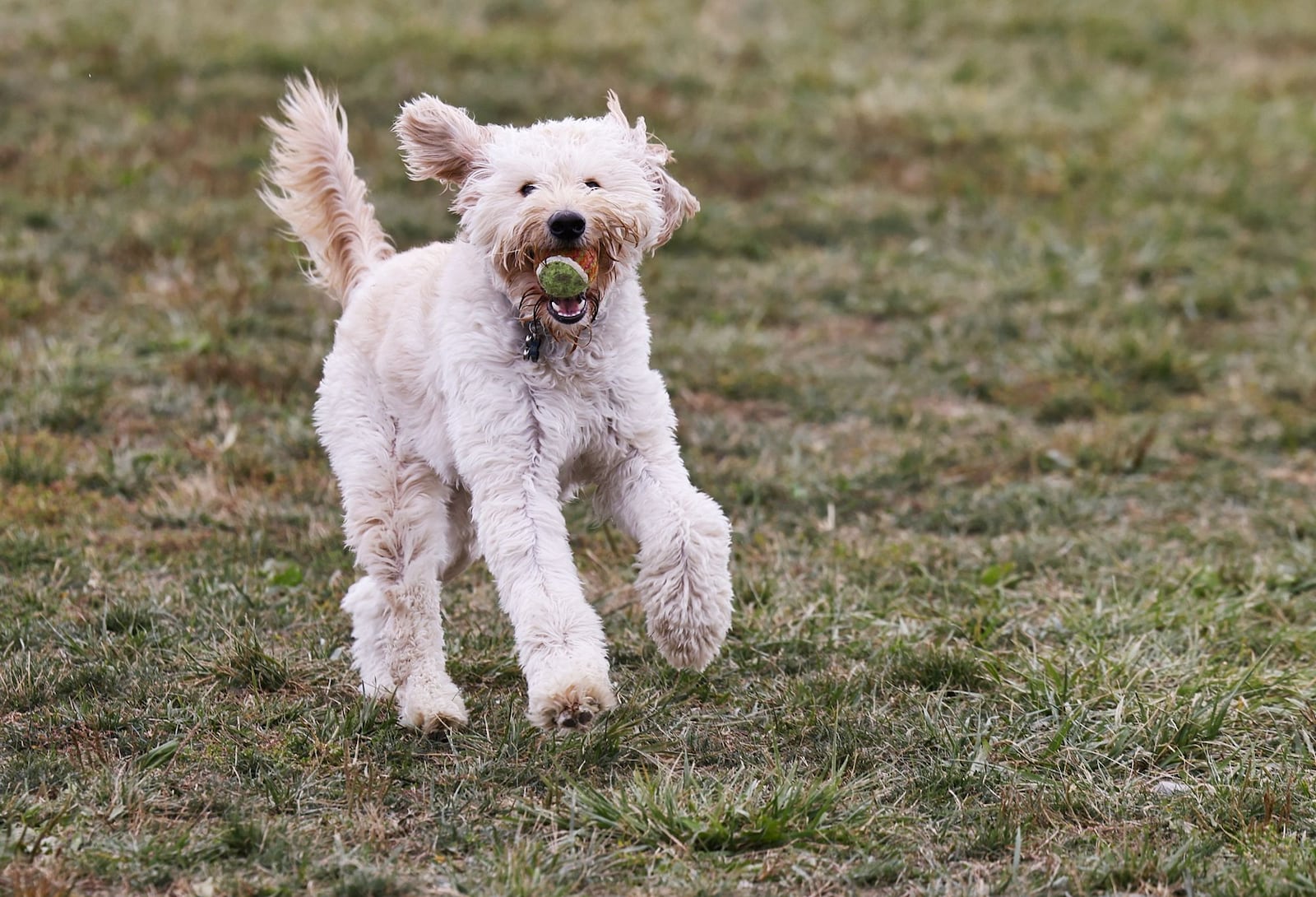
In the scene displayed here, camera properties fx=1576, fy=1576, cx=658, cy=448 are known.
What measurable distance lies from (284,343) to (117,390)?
1013mm

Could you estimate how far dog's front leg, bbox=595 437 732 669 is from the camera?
4223 millimetres

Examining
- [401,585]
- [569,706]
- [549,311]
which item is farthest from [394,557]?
[569,706]

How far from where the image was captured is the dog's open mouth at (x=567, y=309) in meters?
4.29

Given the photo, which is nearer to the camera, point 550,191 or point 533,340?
point 550,191

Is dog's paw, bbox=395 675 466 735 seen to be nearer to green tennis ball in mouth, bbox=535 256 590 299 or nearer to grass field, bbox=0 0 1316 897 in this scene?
grass field, bbox=0 0 1316 897

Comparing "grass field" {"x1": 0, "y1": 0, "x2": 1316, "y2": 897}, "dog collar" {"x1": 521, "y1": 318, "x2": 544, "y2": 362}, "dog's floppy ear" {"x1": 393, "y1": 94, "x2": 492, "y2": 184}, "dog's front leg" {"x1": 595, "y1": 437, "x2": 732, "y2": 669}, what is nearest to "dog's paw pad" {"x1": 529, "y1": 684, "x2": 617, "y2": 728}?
"grass field" {"x1": 0, "y1": 0, "x2": 1316, "y2": 897}

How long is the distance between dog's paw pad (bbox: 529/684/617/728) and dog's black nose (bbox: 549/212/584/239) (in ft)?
3.90

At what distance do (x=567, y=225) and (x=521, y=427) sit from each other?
60 cm

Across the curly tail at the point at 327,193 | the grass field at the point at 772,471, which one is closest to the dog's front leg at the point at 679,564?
the grass field at the point at 772,471

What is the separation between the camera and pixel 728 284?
9.91 meters

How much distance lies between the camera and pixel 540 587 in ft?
13.6

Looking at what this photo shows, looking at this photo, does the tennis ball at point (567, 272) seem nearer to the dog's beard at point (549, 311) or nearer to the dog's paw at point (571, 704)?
the dog's beard at point (549, 311)

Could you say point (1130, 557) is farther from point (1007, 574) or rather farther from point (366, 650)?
point (366, 650)

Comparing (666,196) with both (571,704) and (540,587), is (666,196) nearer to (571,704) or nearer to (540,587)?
(540,587)
